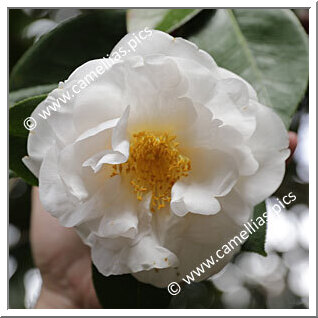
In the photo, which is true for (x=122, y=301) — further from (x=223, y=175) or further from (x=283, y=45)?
(x=283, y=45)

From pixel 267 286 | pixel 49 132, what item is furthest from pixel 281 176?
pixel 267 286

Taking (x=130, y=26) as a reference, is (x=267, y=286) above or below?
below

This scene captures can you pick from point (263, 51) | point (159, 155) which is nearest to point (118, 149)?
point (159, 155)

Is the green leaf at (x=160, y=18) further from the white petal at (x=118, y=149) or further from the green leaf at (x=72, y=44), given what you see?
the white petal at (x=118, y=149)

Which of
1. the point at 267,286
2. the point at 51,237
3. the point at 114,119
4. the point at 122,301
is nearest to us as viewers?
the point at 114,119

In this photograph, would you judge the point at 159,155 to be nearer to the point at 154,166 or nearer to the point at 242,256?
the point at 154,166
